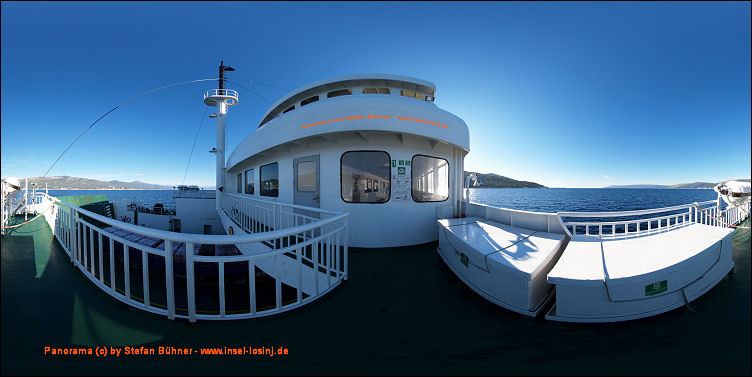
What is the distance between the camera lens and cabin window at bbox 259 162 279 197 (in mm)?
7367

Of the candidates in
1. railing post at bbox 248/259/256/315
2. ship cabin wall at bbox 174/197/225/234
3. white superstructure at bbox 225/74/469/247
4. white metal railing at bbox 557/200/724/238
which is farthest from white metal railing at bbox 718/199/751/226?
ship cabin wall at bbox 174/197/225/234

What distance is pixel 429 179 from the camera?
6.07 metres

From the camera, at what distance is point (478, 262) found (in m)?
3.36

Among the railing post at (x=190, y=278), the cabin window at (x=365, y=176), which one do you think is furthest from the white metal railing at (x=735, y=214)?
the railing post at (x=190, y=278)

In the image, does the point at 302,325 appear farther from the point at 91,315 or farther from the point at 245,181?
the point at 245,181

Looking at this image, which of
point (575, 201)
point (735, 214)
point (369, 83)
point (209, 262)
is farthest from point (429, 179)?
point (575, 201)

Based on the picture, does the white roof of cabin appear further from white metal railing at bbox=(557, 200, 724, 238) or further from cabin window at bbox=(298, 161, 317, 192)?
white metal railing at bbox=(557, 200, 724, 238)

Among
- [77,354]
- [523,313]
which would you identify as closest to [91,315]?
[77,354]

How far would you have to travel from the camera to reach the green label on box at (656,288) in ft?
9.02

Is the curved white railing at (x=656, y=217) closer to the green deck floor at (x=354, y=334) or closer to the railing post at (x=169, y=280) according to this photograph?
the green deck floor at (x=354, y=334)

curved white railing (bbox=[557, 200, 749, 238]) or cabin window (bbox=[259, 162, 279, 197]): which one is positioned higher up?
cabin window (bbox=[259, 162, 279, 197])

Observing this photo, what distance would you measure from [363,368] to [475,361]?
1.03 m

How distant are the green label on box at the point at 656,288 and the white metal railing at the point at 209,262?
3.68m

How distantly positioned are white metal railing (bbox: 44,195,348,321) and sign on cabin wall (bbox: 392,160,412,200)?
1.63 metres
